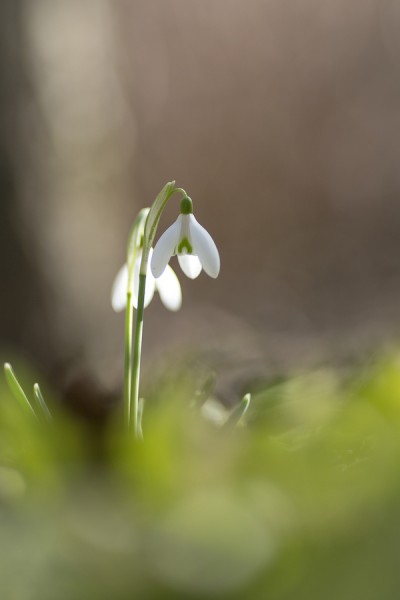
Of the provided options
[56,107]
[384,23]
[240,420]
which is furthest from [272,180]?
[240,420]

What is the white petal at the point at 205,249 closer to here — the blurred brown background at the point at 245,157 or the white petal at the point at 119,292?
the white petal at the point at 119,292

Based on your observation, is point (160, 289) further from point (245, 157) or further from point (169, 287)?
point (245, 157)

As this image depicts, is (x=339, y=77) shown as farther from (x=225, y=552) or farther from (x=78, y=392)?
(x=225, y=552)

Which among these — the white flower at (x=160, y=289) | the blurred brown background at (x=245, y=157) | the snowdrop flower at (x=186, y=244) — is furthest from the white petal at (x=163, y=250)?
the blurred brown background at (x=245, y=157)

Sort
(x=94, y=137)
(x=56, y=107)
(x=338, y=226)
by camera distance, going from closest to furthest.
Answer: (x=56, y=107)
(x=94, y=137)
(x=338, y=226)

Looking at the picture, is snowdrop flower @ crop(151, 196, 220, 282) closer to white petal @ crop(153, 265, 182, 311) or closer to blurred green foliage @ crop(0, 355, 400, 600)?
white petal @ crop(153, 265, 182, 311)

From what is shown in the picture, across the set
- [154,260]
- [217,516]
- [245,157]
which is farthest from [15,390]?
[245,157]
